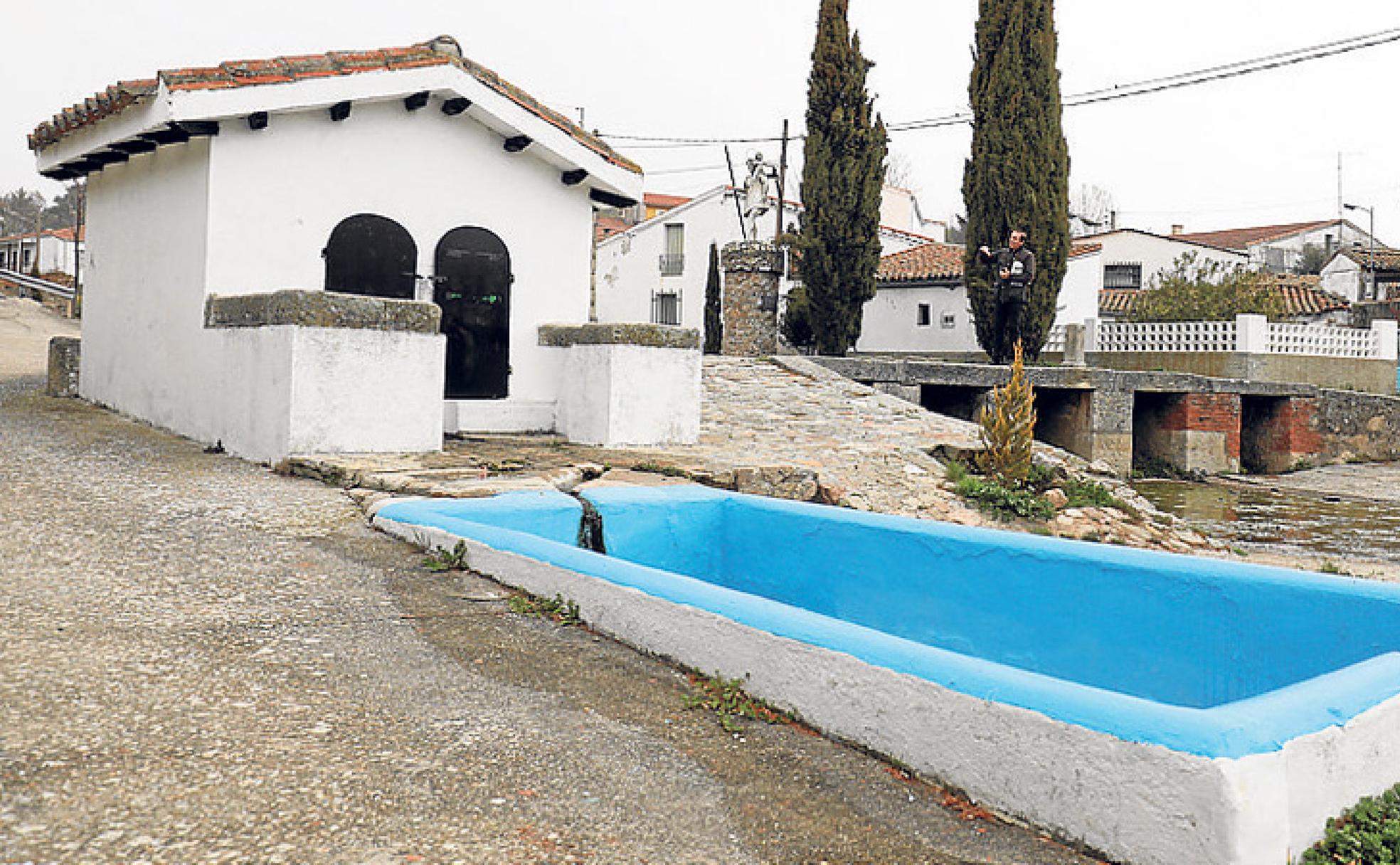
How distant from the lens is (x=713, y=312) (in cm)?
3128

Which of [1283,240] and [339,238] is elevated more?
[1283,240]

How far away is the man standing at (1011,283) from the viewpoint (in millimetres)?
17797

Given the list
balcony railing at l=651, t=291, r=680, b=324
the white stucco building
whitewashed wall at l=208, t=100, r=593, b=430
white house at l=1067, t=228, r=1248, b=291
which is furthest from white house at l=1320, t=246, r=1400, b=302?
whitewashed wall at l=208, t=100, r=593, b=430

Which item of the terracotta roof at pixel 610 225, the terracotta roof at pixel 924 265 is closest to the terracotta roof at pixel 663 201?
the terracotta roof at pixel 610 225

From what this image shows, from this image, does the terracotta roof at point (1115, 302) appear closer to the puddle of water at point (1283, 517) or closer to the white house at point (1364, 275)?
the white house at point (1364, 275)

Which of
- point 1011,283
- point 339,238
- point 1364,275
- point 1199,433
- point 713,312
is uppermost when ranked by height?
point 1364,275

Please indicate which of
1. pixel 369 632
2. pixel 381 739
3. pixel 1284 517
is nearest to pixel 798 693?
pixel 381 739

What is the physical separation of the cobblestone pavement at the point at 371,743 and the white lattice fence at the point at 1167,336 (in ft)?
70.3

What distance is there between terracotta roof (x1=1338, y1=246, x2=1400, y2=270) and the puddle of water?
3116 centimetres

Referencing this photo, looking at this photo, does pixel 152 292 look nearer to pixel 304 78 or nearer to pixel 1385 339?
pixel 304 78

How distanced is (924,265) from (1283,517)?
1914 centimetres

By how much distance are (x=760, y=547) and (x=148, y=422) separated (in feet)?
22.1

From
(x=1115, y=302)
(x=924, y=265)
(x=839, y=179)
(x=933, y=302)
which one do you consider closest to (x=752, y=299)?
(x=839, y=179)

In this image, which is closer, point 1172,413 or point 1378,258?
point 1172,413
